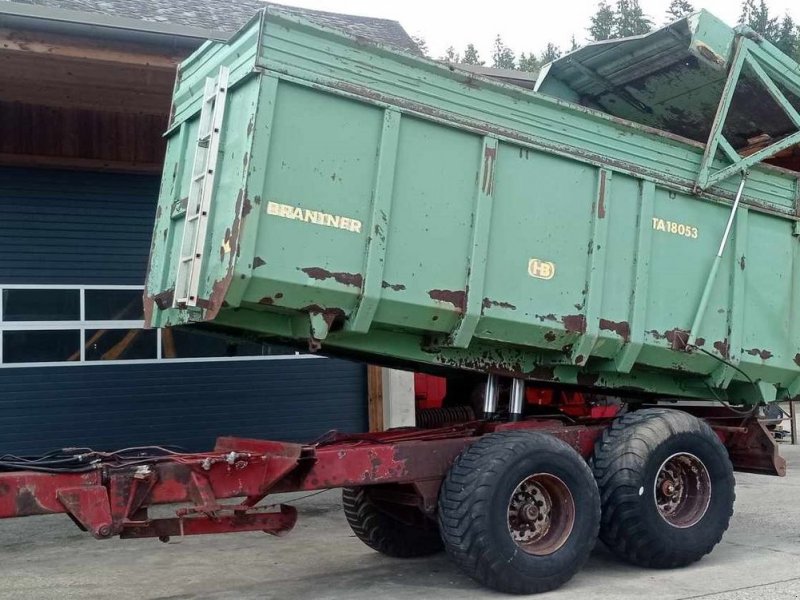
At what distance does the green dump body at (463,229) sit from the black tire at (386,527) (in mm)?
1203

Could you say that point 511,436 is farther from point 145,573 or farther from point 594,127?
point 145,573

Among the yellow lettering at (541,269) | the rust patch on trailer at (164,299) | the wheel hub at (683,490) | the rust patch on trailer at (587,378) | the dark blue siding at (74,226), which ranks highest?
the dark blue siding at (74,226)

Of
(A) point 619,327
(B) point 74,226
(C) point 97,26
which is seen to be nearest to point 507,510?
(A) point 619,327

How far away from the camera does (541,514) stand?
641cm

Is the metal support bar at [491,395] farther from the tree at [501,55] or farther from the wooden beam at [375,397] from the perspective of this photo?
the tree at [501,55]

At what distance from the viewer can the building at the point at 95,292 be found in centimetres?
1076

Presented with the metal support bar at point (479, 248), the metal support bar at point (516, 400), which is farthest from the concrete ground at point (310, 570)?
the metal support bar at point (479, 248)

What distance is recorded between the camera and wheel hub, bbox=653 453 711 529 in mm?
7039

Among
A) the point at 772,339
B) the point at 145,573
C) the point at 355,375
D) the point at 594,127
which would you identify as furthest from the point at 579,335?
the point at 355,375

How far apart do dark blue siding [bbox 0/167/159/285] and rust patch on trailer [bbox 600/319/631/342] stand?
6473mm

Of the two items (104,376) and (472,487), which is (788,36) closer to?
(104,376)

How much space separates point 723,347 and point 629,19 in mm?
62857

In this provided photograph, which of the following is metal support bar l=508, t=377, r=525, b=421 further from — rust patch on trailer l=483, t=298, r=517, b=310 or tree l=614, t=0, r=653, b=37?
tree l=614, t=0, r=653, b=37

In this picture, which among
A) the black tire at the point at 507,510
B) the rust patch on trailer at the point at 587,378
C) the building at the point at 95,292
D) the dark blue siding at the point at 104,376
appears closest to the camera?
the black tire at the point at 507,510
